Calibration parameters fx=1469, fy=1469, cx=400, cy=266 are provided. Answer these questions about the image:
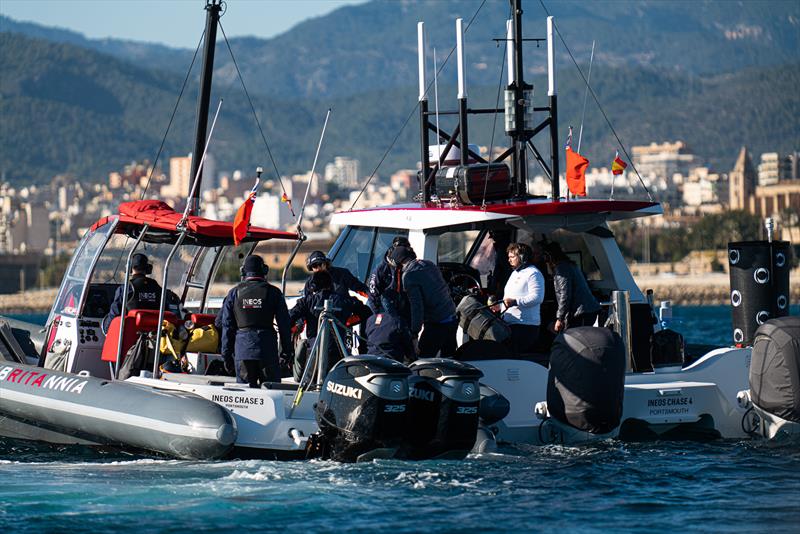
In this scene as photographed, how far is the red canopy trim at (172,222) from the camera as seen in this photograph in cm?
1346

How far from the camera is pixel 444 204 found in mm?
13352

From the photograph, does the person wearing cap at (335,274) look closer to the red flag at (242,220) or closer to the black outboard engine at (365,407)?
the red flag at (242,220)

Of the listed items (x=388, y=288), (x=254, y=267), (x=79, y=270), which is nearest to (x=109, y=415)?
(x=254, y=267)

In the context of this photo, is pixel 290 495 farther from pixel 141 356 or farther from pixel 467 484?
pixel 141 356

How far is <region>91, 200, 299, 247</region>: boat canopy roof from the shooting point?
13.5 metres

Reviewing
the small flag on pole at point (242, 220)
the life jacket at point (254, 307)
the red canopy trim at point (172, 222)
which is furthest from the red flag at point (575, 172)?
the life jacket at point (254, 307)

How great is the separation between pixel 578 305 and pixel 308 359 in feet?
8.44

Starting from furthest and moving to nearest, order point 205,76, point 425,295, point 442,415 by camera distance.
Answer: point 205,76, point 425,295, point 442,415

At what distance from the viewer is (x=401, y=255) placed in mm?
11984

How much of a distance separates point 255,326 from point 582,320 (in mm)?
2892

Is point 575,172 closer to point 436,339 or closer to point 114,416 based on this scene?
point 436,339

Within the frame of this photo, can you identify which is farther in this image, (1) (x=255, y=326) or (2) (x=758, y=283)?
(2) (x=758, y=283)

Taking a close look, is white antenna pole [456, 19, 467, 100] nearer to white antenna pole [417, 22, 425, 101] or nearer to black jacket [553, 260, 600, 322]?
white antenna pole [417, 22, 425, 101]

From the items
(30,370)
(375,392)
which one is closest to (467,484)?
(375,392)
